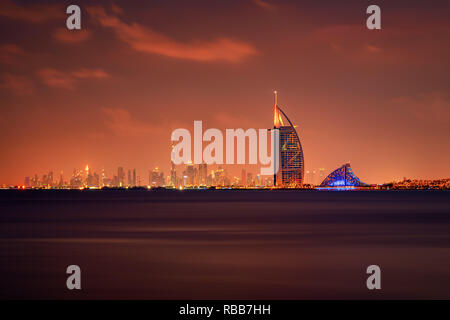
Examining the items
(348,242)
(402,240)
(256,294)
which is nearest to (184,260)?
(256,294)

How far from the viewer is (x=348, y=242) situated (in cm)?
5241

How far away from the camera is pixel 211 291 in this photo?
29625 mm

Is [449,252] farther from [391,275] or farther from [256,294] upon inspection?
[256,294]

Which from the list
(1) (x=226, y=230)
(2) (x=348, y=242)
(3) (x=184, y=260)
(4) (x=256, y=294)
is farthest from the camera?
(1) (x=226, y=230)

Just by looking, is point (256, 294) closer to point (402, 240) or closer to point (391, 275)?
point (391, 275)

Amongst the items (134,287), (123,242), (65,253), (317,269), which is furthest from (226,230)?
(134,287)

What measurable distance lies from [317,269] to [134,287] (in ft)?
39.6

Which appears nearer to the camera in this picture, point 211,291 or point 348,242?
point 211,291

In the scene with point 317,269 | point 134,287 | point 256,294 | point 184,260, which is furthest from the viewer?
point 184,260

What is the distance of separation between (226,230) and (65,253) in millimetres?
23919
